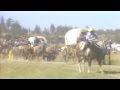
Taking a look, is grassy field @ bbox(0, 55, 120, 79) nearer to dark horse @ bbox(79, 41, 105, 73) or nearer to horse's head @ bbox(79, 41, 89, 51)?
dark horse @ bbox(79, 41, 105, 73)

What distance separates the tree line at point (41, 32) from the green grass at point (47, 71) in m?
0.31

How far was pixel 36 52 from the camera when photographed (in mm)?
21016

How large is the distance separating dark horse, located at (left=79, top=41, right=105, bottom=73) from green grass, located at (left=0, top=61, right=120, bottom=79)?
96mm

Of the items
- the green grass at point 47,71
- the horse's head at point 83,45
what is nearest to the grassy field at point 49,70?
the green grass at point 47,71

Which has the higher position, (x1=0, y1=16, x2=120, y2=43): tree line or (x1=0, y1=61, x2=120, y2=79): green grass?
(x1=0, y1=16, x2=120, y2=43): tree line

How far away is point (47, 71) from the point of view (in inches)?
826

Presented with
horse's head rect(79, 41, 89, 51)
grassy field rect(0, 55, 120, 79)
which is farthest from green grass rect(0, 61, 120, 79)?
horse's head rect(79, 41, 89, 51)

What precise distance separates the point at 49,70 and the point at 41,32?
1.53ft

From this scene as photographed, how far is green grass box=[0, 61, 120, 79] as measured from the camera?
21.0 m

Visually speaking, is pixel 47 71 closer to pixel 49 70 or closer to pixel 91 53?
pixel 49 70

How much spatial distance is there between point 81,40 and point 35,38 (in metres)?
0.55
